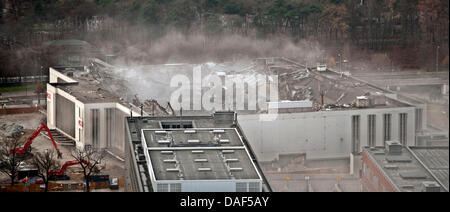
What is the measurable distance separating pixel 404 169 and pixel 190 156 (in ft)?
6.31

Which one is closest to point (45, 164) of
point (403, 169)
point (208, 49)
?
point (403, 169)

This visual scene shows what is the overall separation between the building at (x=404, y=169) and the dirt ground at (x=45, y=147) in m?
2.65

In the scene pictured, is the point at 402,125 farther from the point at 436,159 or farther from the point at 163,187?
the point at 163,187

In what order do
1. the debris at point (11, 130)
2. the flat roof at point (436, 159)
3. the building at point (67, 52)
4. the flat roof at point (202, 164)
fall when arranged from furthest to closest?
the building at point (67, 52) → the debris at point (11, 130) → the flat roof at point (436, 159) → the flat roof at point (202, 164)

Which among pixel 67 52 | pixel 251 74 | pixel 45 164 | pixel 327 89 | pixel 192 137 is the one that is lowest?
pixel 45 164

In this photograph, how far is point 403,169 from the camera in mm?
8742

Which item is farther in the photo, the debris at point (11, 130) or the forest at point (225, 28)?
the forest at point (225, 28)

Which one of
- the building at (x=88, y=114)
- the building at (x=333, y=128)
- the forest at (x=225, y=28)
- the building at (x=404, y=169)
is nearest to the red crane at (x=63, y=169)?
the building at (x=88, y=114)

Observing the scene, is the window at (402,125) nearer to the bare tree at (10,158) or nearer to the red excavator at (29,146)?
the red excavator at (29,146)

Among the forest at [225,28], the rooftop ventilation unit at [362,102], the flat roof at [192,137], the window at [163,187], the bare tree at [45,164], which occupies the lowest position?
the bare tree at [45,164]

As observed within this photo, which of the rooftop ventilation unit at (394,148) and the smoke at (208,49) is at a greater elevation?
the smoke at (208,49)

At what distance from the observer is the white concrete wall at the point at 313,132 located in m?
11.4

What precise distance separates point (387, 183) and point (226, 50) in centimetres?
1045
